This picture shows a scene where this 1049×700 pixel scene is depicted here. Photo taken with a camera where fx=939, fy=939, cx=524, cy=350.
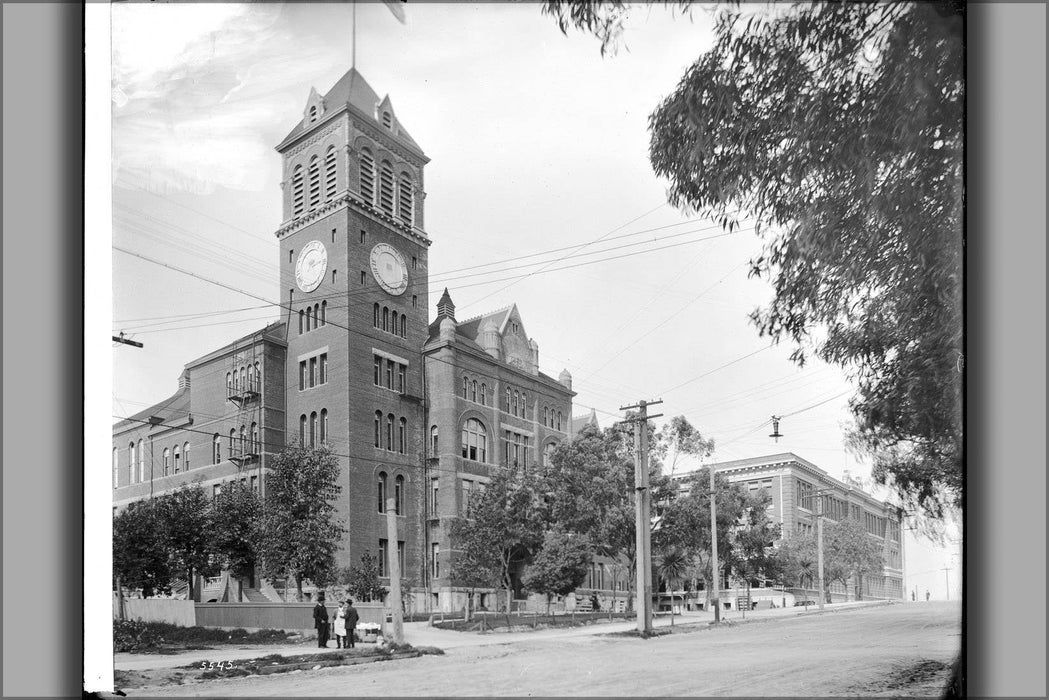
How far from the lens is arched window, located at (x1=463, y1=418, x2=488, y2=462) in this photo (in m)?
6.06

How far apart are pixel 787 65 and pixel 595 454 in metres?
2.59

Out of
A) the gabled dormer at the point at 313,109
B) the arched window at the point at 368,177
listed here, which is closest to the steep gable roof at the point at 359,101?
the gabled dormer at the point at 313,109

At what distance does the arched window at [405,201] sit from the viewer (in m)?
6.02

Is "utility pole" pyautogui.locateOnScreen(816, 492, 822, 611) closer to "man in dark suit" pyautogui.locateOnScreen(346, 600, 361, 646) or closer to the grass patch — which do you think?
"man in dark suit" pyautogui.locateOnScreen(346, 600, 361, 646)

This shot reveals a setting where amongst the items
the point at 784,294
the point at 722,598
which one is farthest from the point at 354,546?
the point at 784,294

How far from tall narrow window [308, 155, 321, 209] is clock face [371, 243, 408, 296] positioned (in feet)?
1.61

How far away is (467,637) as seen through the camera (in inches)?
233

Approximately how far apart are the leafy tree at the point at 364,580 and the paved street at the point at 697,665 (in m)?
0.44

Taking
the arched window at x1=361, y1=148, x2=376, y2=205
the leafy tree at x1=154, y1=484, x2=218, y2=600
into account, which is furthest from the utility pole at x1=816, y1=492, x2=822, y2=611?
the leafy tree at x1=154, y1=484, x2=218, y2=600

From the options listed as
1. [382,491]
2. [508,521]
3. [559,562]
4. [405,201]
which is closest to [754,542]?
[559,562]

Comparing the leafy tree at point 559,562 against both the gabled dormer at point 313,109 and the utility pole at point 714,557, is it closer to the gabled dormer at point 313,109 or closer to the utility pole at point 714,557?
the utility pole at point 714,557
